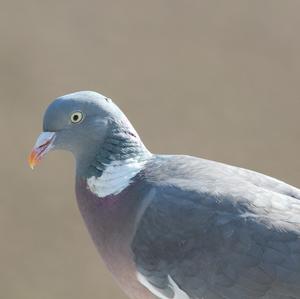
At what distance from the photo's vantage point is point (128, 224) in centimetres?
199

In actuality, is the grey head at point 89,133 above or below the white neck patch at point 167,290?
above

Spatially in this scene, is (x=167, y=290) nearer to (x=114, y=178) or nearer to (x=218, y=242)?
(x=218, y=242)

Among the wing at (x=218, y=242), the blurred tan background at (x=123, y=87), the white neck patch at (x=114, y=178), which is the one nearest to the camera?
the wing at (x=218, y=242)

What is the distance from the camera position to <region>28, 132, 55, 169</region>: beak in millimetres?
2074

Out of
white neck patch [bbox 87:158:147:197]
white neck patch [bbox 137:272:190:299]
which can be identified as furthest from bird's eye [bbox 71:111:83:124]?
white neck patch [bbox 137:272:190:299]

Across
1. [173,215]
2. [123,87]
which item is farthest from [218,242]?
[123,87]

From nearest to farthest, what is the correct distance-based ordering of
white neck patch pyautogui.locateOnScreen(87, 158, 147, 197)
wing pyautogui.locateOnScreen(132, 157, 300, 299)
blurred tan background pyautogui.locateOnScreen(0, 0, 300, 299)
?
wing pyautogui.locateOnScreen(132, 157, 300, 299) < white neck patch pyautogui.locateOnScreen(87, 158, 147, 197) < blurred tan background pyautogui.locateOnScreen(0, 0, 300, 299)

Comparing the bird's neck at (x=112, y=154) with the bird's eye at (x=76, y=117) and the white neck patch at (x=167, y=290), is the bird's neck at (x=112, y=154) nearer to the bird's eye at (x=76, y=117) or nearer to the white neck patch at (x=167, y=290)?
the bird's eye at (x=76, y=117)

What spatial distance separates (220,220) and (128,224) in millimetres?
246

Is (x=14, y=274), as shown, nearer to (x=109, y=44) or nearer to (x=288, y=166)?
(x=109, y=44)

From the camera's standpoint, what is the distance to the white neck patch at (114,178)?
6.70 ft

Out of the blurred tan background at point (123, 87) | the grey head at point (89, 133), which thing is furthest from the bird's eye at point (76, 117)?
the blurred tan background at point (123, 87)

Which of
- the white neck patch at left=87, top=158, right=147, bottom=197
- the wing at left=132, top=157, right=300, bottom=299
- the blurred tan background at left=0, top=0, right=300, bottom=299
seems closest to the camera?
the wing at left=132, top=157, right=300, bottom=299

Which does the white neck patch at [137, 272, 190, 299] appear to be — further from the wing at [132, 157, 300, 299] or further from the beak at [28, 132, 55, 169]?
the beak at [28, 132, 55, 169]
